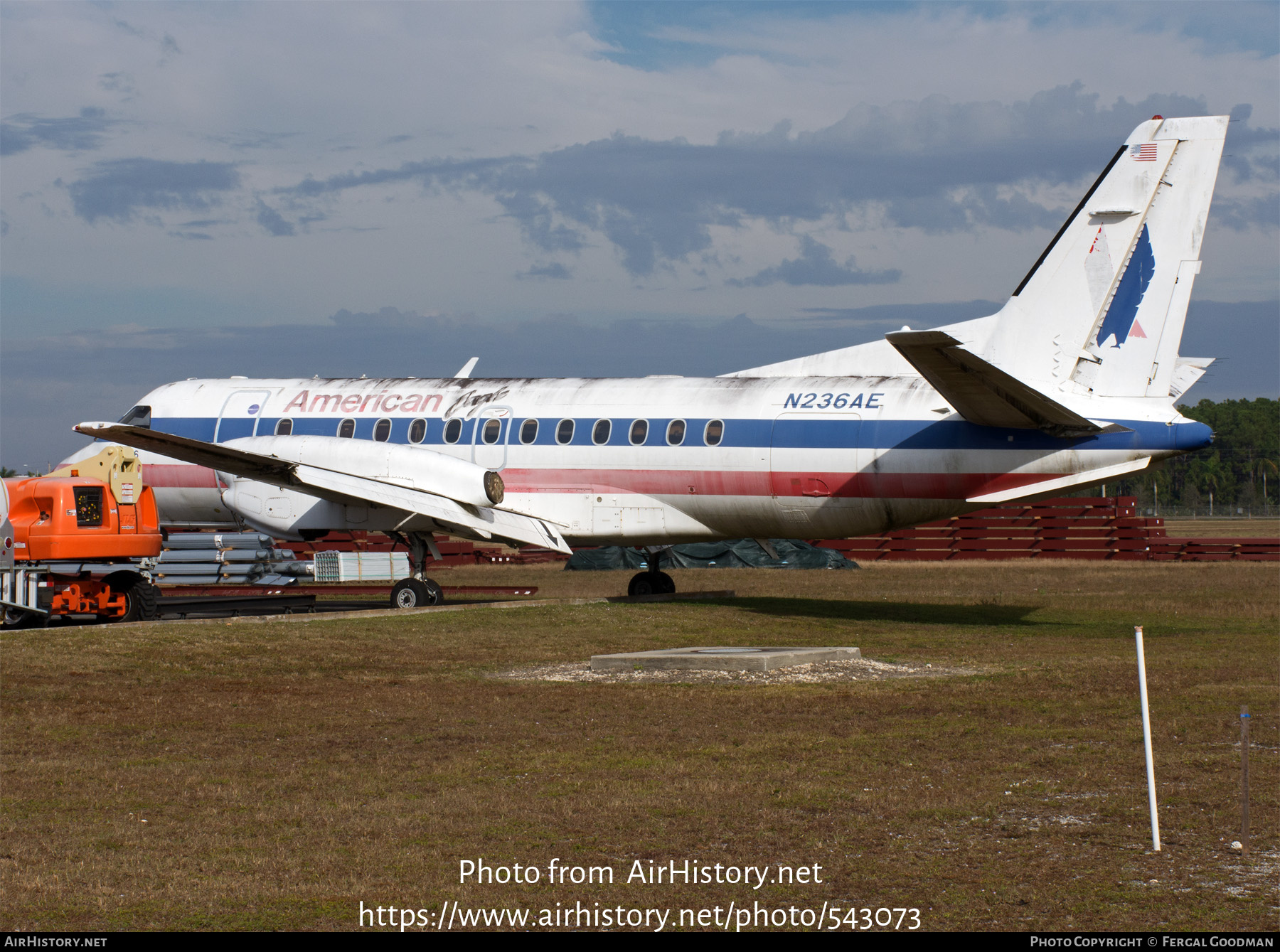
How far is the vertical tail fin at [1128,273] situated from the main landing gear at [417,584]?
1153 centimetres

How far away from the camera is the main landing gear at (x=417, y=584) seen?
25281 mm

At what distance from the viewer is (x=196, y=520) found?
2773 cm

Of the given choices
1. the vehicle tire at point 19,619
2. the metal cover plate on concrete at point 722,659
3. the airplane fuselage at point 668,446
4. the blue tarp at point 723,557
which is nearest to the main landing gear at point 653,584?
the airplane fuselage at point 668,446

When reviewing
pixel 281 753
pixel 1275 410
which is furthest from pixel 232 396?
pixel 1275 410

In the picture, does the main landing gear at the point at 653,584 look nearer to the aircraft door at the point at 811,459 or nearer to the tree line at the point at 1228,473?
the aircraft door at the point at 811,459

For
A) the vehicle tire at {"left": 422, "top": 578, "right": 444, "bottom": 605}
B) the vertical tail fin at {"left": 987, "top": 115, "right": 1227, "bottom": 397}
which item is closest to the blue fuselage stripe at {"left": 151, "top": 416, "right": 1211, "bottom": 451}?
the vertical tail fin at {"left": 987, "top": 115, "right": 1227, "bottom": 397}

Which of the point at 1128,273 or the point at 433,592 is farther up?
the point at 1128,273

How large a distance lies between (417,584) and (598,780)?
15583 mm

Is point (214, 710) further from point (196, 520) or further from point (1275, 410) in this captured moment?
point (1275, 410)

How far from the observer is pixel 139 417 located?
2792cm

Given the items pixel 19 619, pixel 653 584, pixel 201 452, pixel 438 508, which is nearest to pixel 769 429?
pixel 653 584

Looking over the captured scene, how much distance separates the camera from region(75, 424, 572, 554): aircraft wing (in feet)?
77.7

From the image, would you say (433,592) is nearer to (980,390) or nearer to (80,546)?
(80,546)

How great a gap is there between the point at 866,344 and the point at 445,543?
32.4 metres
